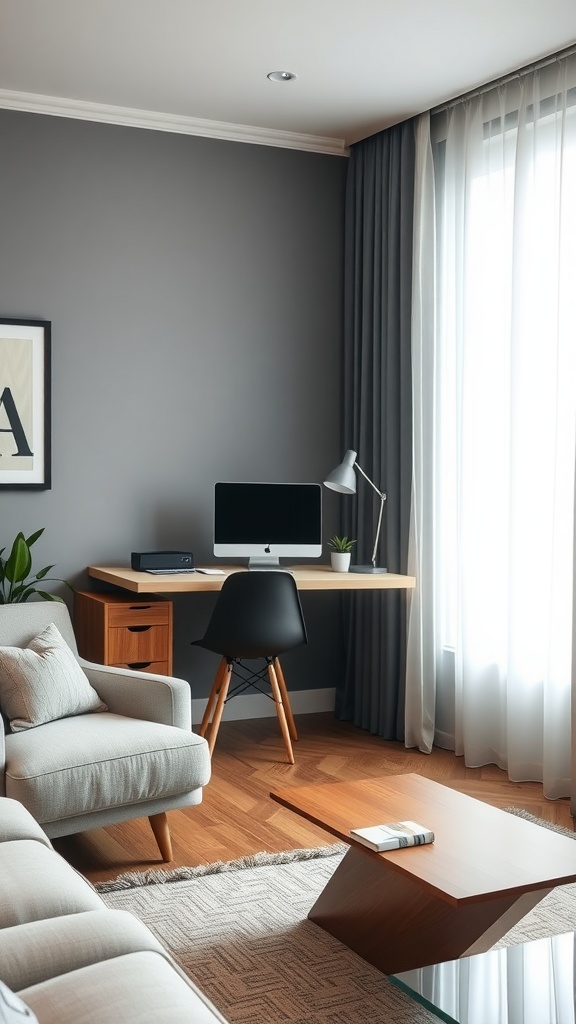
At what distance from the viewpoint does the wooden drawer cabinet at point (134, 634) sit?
4125 millimetres

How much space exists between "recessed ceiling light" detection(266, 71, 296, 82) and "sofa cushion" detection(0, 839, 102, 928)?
3136 millimetres

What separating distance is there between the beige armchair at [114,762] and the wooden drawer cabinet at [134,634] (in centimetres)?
74

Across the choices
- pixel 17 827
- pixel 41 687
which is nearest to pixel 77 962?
pixel 17 827

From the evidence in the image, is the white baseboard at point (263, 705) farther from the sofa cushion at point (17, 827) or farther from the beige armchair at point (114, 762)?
the sofa cushion at point (17, 827)

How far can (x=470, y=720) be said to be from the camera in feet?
14.0

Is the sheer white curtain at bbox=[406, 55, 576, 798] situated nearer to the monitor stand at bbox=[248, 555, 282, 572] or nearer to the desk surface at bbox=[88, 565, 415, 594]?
the desk surface at bbox=[88, 565, 415, 594]

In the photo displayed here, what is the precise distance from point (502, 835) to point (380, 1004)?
18.3 inches

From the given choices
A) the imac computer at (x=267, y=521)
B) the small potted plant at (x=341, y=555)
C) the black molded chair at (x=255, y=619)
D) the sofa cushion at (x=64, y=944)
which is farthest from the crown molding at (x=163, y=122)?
the sofa cushion at (x=64, y=944)

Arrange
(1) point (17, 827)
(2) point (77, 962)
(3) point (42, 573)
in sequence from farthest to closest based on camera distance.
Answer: (3) point (42, 573), (1) point (17, 827), (2) point (77, 962)

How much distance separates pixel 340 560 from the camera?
4.66 meters

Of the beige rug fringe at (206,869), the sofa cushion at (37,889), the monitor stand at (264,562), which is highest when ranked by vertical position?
the monitor stand at (264,562)

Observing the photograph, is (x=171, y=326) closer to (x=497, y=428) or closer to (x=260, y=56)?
(x=260, y=56)

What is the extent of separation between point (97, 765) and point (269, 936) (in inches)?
25.8

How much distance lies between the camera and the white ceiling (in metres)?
3.47
